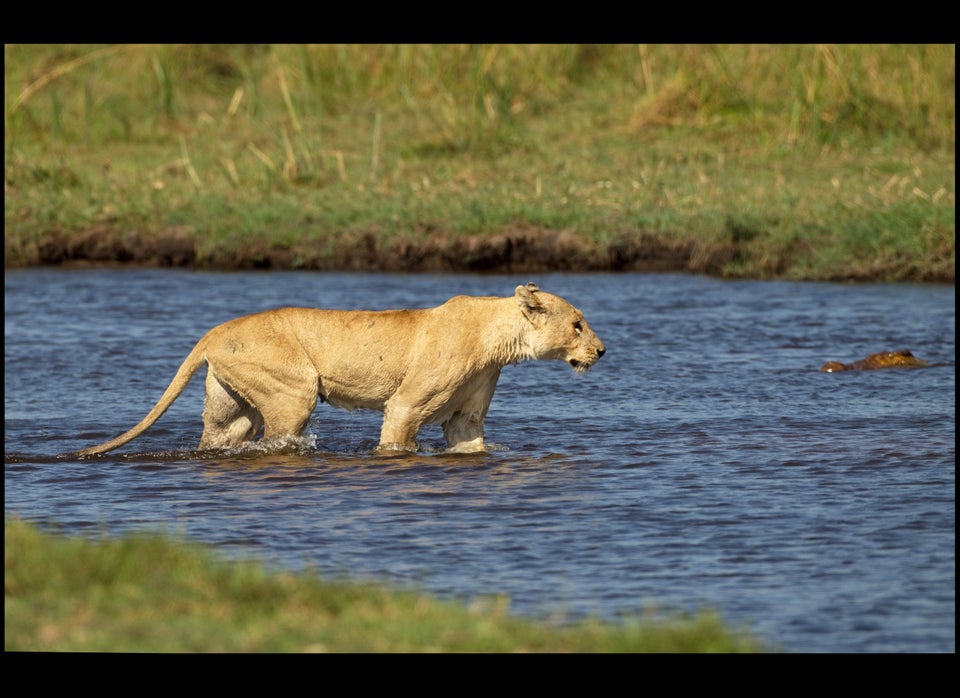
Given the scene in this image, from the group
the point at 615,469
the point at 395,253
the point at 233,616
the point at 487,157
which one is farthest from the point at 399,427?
the point at 487,157

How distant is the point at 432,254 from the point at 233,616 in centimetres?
1057

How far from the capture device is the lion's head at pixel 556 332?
9.41 m

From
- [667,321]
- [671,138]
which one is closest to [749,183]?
[671,138]

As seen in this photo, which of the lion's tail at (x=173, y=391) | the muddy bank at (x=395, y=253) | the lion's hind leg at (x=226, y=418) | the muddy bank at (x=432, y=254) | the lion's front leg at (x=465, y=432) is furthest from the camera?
the muddy bank at (x=395, y=253)

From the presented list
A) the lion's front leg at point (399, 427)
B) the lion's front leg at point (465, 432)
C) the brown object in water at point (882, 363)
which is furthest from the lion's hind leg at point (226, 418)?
A: the brown object in water at point (882, 363)

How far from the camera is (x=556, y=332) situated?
9430mm

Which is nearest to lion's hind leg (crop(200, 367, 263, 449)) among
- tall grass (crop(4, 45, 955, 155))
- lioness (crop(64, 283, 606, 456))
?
lioness (crop(64, 283, 606, 456))

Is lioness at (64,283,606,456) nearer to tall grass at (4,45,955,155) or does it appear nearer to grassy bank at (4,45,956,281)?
grassy bank at (4,45,956,281)

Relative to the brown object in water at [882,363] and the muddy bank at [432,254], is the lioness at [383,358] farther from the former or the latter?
the muddy bank at [432,254]

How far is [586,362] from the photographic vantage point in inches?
374

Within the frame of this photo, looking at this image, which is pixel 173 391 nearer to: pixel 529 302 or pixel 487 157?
pixel 529 302

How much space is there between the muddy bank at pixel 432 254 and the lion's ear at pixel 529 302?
6.48m

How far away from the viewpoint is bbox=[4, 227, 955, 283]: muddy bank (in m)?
15.8
